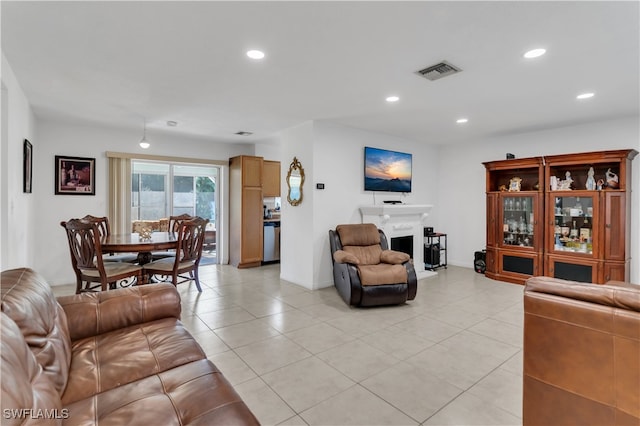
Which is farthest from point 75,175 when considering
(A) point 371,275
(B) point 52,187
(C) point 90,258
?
(A) point 371,275

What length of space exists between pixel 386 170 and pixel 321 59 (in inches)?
125

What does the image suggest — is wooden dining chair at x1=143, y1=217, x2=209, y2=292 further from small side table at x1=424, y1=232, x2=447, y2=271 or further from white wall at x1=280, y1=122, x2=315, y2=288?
small side table at x1=424, y1=232, x2=447, y2=271

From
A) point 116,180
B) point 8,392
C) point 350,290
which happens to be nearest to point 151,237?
point 116,180

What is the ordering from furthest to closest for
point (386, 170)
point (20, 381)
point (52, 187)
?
point (386, 170) → point (52, 187) → point (20, 381)

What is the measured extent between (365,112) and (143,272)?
345cm

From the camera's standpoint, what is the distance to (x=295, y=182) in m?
5.02

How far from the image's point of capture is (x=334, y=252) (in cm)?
443

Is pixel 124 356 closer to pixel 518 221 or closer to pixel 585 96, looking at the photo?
pixel 585 96

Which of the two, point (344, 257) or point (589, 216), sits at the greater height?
point (589, 216)

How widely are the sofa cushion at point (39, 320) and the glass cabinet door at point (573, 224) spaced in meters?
5.81

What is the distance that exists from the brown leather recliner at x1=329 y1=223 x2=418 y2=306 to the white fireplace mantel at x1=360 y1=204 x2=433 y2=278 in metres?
0.78

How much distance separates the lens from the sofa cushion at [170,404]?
115cm

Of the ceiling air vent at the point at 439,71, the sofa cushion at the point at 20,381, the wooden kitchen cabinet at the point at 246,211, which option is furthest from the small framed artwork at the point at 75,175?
the ceiling air vent at the point at 439,71

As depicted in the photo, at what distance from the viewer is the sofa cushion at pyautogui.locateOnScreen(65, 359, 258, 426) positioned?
1150 mm
